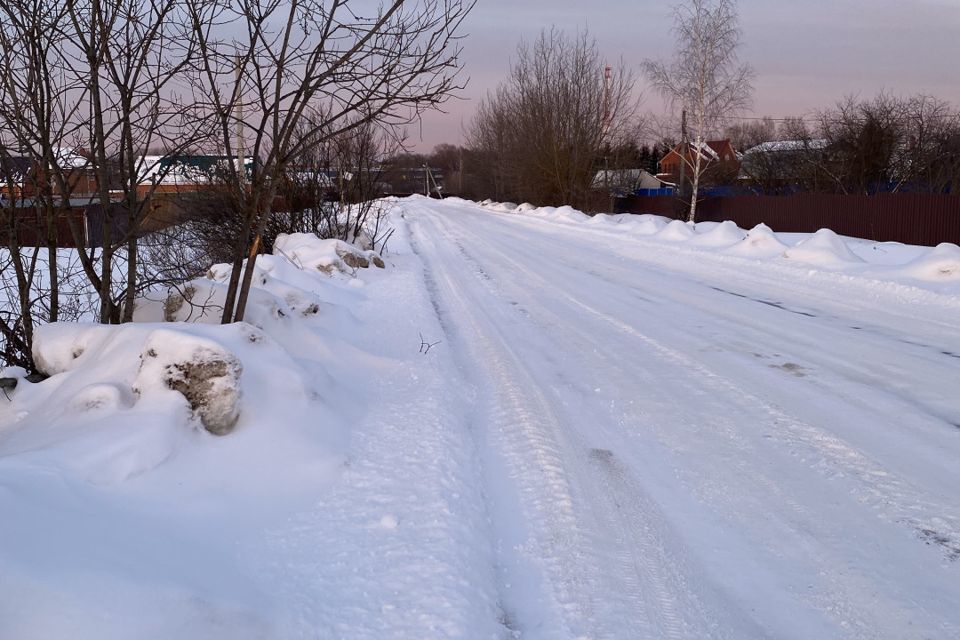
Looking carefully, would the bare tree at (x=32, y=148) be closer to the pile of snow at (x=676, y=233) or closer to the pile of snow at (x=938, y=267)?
the pile of snow at (x=938, y=267)

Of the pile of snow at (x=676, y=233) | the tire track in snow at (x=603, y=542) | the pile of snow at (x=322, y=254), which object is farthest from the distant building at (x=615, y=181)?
the tire track in snow at (x=603, y=542)

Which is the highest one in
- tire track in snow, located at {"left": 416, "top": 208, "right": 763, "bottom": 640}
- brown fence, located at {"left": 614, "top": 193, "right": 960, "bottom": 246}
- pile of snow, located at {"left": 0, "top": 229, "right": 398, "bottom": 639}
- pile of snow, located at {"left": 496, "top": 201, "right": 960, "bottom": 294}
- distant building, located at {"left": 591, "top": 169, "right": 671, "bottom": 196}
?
distant building, located at {"left": 591, "top": 169, "right": 671, "bottom": 196}

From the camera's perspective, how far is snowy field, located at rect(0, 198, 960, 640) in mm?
3129

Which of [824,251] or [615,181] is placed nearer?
[824,251]

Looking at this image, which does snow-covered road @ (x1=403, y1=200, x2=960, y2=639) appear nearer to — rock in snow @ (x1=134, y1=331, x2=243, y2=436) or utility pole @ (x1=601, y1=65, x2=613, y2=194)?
rock in snow @ (x1=134, y1=331, x2=243, y2=436)

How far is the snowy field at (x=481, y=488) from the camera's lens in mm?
3129

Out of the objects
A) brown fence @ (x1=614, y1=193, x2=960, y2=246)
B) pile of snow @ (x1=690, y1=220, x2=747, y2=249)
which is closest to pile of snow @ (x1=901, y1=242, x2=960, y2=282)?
pile of snow @ (x1=690, y1=220, x2=747, y2=249)

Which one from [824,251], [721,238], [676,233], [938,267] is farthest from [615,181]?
[938,267]

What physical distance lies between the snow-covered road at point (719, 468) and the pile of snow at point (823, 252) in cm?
517

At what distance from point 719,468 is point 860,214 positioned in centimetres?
2253

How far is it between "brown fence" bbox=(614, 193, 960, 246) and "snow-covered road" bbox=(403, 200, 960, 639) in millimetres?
13140

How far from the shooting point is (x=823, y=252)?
15469 millimetres

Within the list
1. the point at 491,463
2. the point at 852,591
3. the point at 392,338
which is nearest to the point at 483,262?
the point at 392,338

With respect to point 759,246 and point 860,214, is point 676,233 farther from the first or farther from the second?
point 860,214
